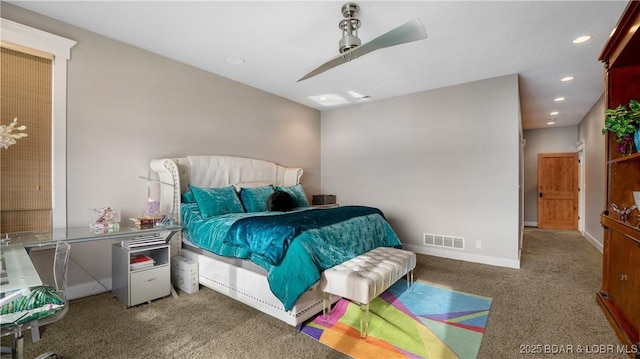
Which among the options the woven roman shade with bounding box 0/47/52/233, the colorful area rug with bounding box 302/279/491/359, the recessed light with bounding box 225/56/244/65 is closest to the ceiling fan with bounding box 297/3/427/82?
the recessed light with bounding box 225/56/244/65

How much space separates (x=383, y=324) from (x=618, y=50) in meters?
2.93

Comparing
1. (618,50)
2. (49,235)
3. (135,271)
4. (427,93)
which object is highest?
(427,93)

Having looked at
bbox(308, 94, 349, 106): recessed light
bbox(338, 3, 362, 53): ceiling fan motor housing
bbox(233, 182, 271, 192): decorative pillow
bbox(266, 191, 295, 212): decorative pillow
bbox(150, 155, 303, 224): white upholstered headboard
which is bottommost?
bbox(266, 191, 295, 212): decorative pillow

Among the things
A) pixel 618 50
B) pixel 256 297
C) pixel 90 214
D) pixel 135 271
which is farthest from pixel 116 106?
pixel 618 50

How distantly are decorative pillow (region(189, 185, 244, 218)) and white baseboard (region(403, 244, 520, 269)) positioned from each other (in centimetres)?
303

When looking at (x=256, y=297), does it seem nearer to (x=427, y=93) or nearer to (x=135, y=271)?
(x=135, y=271)

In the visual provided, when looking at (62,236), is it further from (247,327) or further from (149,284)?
(247,327)

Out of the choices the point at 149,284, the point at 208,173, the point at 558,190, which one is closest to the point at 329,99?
the point at 208,173

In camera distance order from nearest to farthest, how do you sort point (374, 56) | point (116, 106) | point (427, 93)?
point (116, 106) → point (374, 56) → point (427, 93)

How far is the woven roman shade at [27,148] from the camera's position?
2514 mm

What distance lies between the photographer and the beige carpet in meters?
1.97

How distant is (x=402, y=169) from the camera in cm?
498

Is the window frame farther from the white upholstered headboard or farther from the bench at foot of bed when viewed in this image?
the bench at foot of bed

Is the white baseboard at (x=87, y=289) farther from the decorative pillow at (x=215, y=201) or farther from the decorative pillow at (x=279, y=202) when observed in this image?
the decorative pillow at (x=279, y=202)
